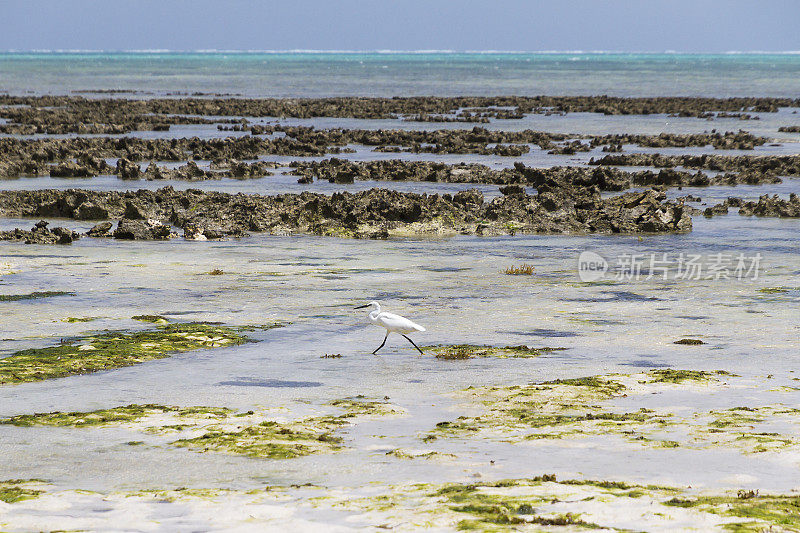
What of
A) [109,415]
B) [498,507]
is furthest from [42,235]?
[498,507]

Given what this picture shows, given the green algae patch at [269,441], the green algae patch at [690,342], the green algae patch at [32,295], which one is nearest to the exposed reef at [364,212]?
the green algae patch at [32,295]

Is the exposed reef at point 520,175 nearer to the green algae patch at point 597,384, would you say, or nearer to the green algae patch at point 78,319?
the green algae patch at point 78,319

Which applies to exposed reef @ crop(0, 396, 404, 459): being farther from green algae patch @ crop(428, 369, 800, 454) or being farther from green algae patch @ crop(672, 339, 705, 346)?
green algae patch @ crop(672, 339, 705, 346)

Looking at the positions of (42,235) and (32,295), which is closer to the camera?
(32,295)

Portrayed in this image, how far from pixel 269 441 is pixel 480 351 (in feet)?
15.3

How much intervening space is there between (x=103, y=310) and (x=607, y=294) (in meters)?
8.64

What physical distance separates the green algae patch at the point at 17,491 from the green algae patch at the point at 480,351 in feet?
19.9

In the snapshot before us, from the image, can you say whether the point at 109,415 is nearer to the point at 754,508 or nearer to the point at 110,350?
the point at 110,350

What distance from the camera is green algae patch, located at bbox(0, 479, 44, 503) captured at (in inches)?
306

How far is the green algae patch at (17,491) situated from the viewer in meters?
7.78

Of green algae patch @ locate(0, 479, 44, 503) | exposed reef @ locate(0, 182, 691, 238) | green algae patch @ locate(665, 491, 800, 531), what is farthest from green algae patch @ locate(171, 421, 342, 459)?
exposed reef @ locate(0, 182, 691, 238)

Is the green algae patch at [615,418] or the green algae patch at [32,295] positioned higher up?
the green algae patch at [615,418]

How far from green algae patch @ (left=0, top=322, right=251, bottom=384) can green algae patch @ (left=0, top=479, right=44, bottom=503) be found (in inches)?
141

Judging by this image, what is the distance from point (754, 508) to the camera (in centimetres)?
709
